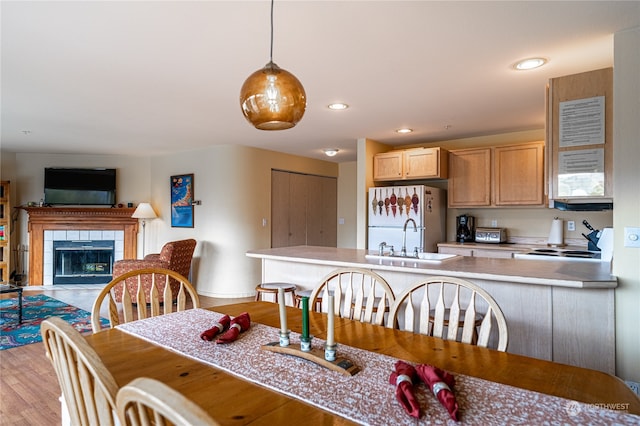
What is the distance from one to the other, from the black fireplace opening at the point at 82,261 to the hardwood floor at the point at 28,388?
3337mm

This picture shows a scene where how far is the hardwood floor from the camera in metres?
2.30

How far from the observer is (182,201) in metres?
6.18

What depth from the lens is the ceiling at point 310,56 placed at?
6.39 feet

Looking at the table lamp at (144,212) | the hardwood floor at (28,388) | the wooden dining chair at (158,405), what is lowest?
the hardwood floor at (28,388)

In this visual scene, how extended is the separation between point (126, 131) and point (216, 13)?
339cm

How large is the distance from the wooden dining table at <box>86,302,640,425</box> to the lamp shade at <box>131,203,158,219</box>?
17.2ft

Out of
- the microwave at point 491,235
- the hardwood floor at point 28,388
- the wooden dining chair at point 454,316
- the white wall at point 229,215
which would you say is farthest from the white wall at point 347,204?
the wooden dining chair at point 454,316

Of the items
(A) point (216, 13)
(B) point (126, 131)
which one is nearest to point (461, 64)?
(A) point (216, 13)

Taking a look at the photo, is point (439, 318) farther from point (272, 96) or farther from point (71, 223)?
point (71, 223)

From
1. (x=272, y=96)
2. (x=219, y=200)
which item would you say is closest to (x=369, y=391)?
(x=272, y=96)

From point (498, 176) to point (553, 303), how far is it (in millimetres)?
2651

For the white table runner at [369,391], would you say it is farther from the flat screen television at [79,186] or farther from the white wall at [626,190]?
the flat screen television at [79,186]

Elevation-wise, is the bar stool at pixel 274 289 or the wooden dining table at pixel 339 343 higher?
the wooden dining table at pixel 339 343

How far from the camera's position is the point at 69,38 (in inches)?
88.0
